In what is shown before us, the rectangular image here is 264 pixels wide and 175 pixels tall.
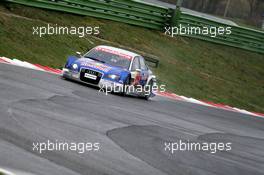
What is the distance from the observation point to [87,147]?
377 inches

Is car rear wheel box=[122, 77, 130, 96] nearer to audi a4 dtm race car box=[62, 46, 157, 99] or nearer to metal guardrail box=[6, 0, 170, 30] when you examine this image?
audi a4 dtm race car box=[62, 46, 157, 99]

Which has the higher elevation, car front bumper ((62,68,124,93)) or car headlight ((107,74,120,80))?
car headlight ((107,74,120,80))

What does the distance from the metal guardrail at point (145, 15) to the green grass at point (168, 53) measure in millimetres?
269

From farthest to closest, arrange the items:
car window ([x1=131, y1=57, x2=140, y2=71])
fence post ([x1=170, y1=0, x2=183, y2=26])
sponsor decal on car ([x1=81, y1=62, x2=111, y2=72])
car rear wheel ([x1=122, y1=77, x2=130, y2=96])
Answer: fence post ([x1=170, y1=0, x2=183, y2=26])
car window ([x1=131, y1=57, x2=140, y2=71])
car rear wheel ([x1=122, y1=77, x2=130, y2=96])
sponsor decal on car ([x1=81, y1=62, x2=111, y2=72])

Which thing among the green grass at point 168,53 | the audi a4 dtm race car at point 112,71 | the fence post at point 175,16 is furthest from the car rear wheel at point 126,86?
the fence post at point 175,16

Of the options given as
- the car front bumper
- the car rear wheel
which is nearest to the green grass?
the car front bumper

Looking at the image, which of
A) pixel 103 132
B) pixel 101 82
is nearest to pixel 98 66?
pixel 101 82

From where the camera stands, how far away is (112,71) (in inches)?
712

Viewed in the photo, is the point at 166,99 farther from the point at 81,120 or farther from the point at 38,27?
the point at 81,120

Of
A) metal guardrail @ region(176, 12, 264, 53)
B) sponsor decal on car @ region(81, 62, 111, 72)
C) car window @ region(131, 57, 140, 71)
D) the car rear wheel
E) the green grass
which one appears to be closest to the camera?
sponsor decal on car @ region(81, 62, 111, 72)

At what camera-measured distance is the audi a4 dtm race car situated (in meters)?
17.7

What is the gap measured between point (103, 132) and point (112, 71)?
Result: 22.7 ft

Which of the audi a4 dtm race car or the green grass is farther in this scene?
the green grass

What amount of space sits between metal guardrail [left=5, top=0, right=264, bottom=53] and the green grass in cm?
27
